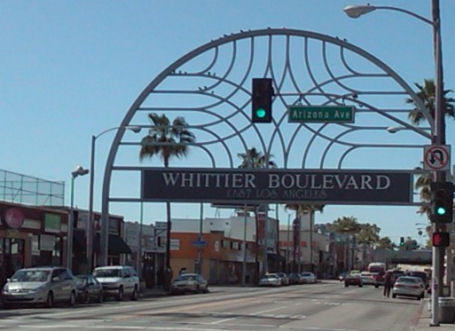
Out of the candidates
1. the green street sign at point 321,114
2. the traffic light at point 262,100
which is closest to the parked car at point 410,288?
the green street sign at point 321,114

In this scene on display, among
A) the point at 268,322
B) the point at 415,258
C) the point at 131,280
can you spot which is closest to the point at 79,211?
the point at 131,280

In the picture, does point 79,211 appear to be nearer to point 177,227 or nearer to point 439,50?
point 439,50

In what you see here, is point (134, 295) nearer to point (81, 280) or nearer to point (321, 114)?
point (81, 280)

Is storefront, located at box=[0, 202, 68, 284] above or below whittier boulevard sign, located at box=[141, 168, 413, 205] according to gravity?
below

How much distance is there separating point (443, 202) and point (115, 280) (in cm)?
2299

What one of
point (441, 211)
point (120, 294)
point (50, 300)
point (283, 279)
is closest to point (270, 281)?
point (283, 279)

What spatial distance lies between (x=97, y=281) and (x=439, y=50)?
21.4 meters

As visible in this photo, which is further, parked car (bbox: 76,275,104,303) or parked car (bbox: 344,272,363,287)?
parked car (bbox: 344,272,363,287)

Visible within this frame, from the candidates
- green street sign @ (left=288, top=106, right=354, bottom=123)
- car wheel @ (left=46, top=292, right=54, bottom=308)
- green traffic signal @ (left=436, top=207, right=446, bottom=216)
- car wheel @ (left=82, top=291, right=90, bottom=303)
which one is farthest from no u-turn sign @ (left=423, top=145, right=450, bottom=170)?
car wheel @ (left=82, top=291, right=90, bottom=303)

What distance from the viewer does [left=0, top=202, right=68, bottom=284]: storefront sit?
49.5m

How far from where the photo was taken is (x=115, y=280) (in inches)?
1826

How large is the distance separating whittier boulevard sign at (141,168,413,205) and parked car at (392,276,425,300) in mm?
22564

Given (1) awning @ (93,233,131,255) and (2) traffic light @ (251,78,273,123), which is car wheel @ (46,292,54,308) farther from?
(1) awning @ (93,233,131,255)

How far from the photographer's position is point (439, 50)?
2856 centimetres
